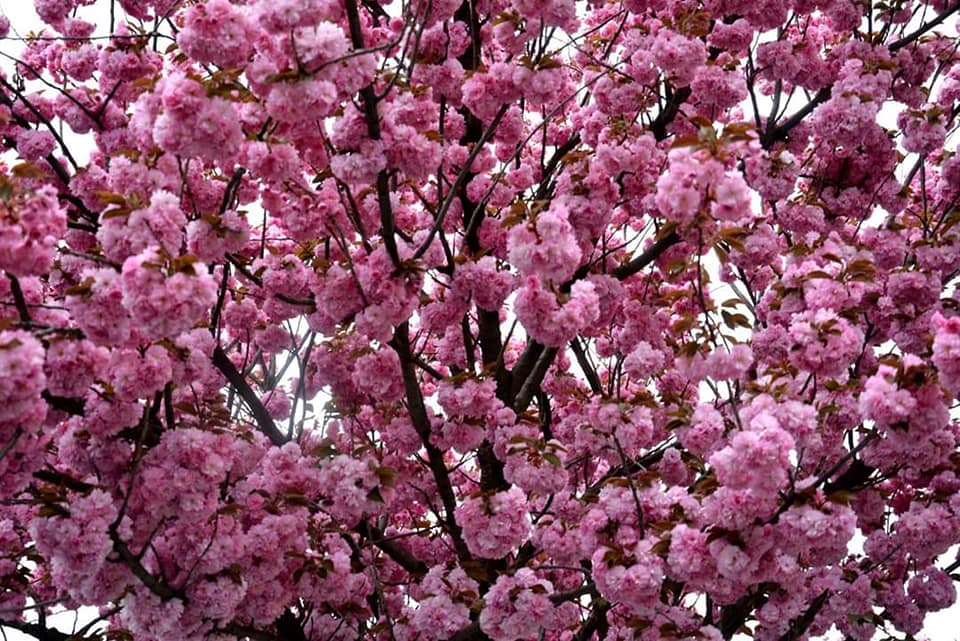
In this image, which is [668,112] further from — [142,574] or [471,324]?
[142,574]

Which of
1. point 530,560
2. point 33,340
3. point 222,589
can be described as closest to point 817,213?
point 530,560

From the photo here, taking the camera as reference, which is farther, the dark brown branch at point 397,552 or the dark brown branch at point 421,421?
the dark brown branch at point 397,552

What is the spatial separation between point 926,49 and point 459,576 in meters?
4.33

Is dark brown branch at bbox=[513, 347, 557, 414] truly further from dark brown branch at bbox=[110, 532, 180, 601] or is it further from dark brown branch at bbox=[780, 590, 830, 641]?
dark brown branch at bbox=[110, 532, 180, 601]

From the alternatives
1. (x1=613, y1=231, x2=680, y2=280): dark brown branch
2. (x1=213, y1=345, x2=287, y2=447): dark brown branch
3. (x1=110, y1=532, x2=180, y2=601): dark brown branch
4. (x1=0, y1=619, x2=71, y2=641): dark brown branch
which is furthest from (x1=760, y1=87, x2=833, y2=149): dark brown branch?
(x1=0, y1=619, x2=71, y2=641): dark brown branch

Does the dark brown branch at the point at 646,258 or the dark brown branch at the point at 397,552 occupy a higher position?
the dark brown branch at the point at 646,258

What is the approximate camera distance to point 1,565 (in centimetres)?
593

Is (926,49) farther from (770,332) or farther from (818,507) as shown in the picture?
(818,507)

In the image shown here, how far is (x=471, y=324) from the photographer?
7.68 metres

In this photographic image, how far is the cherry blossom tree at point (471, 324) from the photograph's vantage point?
13.4ft

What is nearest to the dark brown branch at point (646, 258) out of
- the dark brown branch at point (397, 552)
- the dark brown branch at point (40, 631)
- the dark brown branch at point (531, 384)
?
the dark brown branch at point (531, 384)

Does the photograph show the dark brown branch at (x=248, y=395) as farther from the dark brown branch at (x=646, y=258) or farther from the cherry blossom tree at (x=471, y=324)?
the dark brown branch at (x=646, y=258)

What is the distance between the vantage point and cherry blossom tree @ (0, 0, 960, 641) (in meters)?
4.09

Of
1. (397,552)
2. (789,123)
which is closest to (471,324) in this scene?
(397,552)
